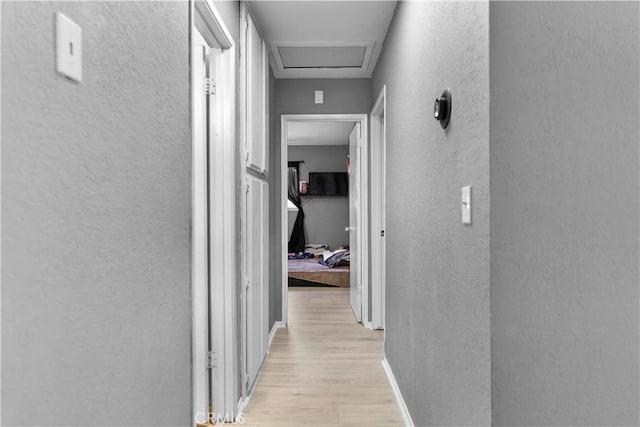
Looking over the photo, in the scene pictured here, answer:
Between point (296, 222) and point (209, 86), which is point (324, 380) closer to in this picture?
point (209, 86)

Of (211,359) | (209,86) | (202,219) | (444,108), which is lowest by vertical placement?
(211,359)

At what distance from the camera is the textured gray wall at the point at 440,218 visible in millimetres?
1289

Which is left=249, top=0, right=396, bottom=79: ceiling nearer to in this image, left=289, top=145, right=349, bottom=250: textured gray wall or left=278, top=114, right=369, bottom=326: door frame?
left=278, top=114, right=369, bottom=326: door frame

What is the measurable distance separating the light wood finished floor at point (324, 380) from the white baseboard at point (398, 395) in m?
0.03

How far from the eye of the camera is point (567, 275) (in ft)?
3.93

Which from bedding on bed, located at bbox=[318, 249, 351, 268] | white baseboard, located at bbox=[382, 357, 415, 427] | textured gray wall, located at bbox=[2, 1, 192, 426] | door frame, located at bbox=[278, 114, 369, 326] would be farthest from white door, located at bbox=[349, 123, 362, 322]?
textured gray wall, located at bbox=[2, 1, 192, 426]

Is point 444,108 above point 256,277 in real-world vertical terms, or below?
above

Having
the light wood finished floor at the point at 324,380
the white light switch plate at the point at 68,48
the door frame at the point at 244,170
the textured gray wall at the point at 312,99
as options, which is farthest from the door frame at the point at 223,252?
the textured gray wall at the point at 312,99

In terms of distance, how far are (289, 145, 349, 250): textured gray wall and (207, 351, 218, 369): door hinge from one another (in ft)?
18.5

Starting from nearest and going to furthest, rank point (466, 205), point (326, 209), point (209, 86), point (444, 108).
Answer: point (466, 205) → point (444, 108) → point (209, 86) → point (326, 209)

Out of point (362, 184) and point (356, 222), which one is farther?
point (356, 222)

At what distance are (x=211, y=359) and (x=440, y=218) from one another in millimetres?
1422

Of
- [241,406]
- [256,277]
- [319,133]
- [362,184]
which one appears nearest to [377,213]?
[362,184]

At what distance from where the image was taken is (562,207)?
1196mm
